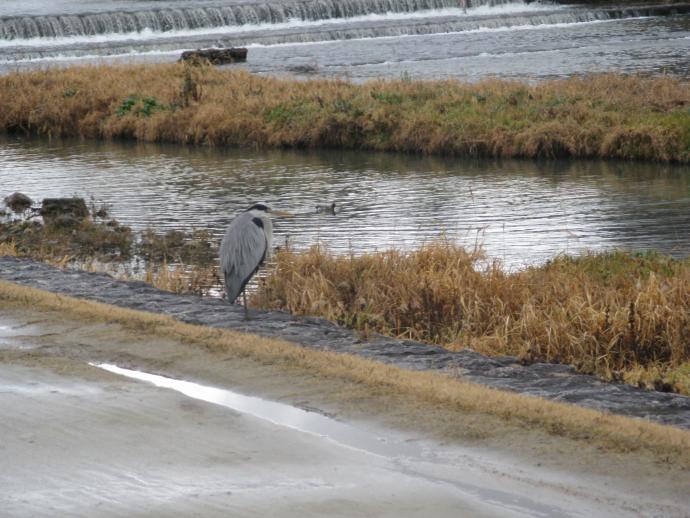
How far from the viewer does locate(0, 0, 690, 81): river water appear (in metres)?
39.5

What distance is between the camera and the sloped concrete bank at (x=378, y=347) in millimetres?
7922

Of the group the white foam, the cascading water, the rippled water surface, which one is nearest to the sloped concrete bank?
the rippled water surface

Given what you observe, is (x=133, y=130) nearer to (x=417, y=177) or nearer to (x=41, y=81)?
(x=41, y=81)

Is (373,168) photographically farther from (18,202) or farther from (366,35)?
(366,35)

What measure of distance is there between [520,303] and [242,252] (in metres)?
2.73

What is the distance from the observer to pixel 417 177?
21859 millimetres

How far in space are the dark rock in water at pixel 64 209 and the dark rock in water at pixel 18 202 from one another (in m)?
0.86

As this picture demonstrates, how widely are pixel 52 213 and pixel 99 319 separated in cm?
845

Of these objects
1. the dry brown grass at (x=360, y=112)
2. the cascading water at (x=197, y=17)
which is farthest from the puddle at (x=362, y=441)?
the cascading water at (x=197, y=17)

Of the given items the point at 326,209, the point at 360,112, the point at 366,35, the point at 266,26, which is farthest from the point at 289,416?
the point at 266,26

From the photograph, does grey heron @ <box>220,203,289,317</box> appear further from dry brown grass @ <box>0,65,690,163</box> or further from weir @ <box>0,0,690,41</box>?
weir @ <box>0,0,690,41</box>

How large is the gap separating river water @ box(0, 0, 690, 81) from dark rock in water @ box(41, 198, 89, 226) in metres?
19.2

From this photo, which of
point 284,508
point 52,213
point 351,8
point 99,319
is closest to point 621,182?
point 52,213

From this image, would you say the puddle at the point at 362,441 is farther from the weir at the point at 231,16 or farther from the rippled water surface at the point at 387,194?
the weir at the point at 231,16
